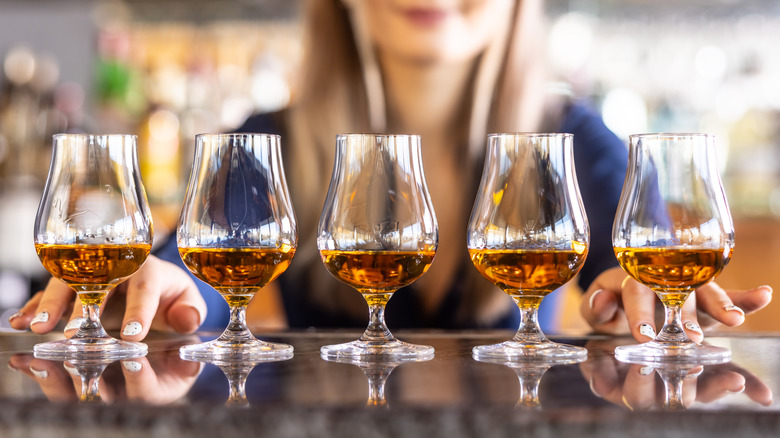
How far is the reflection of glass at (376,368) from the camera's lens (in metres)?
0.56

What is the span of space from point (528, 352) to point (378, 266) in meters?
0.15

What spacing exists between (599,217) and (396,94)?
17.2 inches

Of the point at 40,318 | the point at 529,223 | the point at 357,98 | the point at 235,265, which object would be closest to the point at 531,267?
the point at 529,223

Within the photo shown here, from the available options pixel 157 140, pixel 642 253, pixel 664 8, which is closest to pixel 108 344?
pixel 642 253

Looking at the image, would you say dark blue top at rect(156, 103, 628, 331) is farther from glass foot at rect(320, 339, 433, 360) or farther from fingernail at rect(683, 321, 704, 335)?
glass foot at rect(320, 339, 433, 360)

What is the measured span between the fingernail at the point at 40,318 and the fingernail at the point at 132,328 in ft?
0.34

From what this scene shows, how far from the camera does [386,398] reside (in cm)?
56

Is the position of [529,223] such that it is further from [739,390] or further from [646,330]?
[739,390]

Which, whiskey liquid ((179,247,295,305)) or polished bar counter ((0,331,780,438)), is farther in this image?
whiskey liquid ((179,247,295,305))

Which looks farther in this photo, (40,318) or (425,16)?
(425,16)

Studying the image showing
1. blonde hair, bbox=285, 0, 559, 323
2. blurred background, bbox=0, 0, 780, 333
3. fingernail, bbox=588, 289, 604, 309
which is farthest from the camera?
blurred background, bbox=0, 0, 780, 333

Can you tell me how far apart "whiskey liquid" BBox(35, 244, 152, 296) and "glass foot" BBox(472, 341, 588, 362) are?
31 cm

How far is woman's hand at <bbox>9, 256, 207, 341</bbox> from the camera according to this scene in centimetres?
92

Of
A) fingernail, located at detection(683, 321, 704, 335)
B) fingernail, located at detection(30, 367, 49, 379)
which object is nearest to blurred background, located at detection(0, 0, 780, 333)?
fingernail, located at detection(683, 321, 704, 335)
